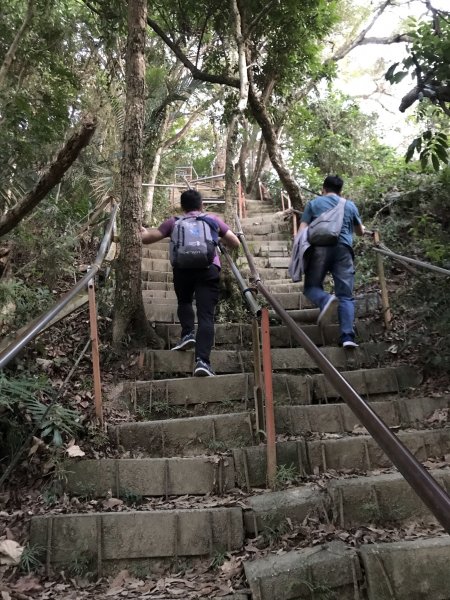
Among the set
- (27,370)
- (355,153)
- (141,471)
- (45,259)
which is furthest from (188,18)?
(141,471)

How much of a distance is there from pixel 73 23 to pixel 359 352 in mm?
7288

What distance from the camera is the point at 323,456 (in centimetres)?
290

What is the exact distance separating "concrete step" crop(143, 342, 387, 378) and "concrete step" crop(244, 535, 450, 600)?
2204mm

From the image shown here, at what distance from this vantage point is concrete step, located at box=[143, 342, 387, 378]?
410 centimetres

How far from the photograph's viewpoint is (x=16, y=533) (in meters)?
2.41

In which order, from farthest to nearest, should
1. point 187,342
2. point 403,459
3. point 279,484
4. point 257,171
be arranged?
1. point 257,171
2. point 187,342
3. point 279,484
4. point 403,459

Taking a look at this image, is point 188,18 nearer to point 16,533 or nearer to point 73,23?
point 73,23

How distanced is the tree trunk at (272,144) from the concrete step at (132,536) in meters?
6.43

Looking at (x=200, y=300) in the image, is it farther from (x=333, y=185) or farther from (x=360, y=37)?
(x=360, y=37)

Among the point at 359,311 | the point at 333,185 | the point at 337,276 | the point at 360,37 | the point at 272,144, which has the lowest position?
the point at 359,311

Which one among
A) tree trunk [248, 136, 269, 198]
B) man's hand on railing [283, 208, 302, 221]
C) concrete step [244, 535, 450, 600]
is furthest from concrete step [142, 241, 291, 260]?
tree trunk [248, 136, 269, 198]

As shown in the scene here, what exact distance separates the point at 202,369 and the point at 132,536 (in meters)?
1.53

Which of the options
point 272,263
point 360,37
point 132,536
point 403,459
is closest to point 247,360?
point 132,536

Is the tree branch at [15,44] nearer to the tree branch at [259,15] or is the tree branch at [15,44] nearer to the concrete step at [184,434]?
the tree branch at [259,15]
